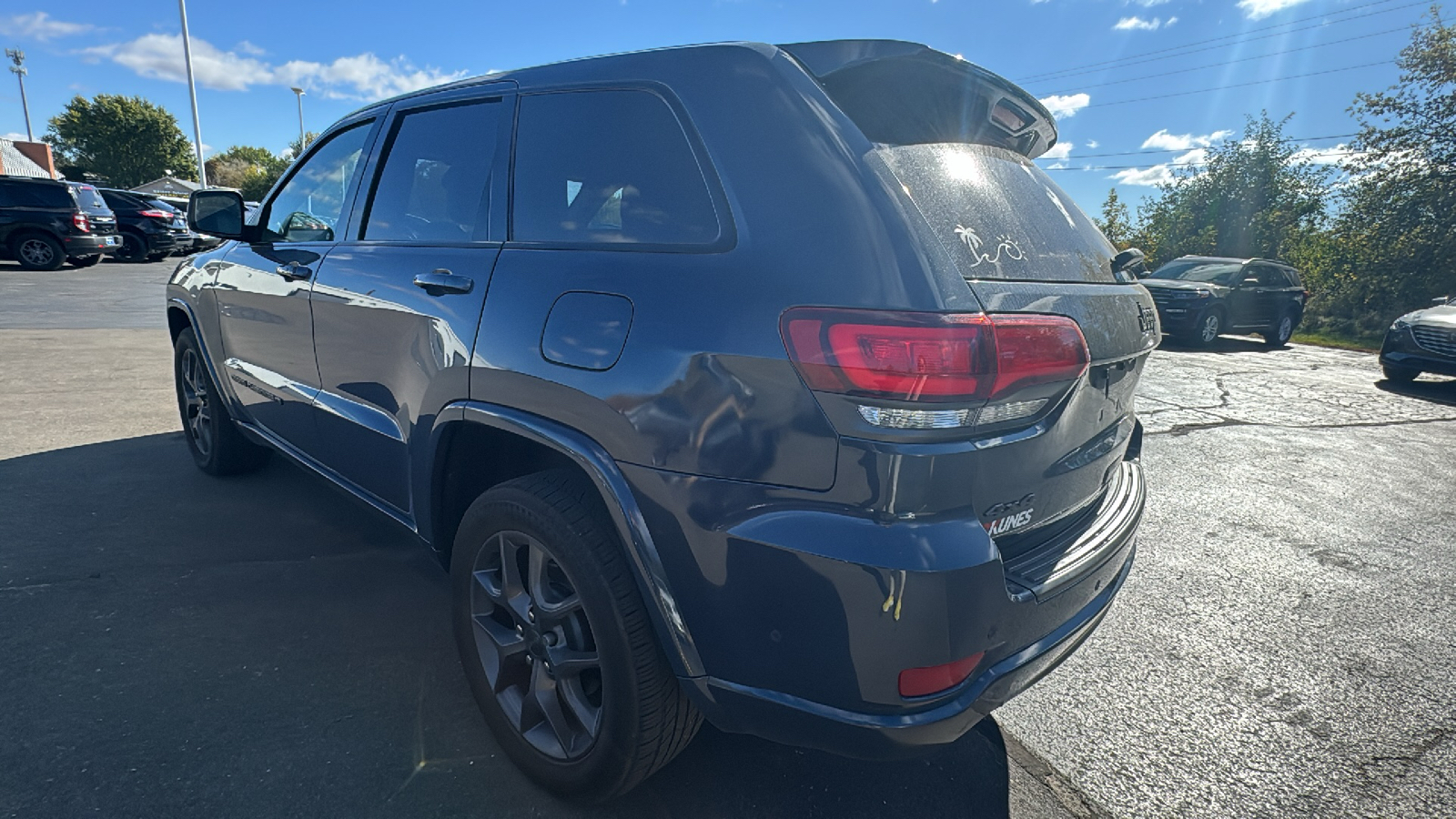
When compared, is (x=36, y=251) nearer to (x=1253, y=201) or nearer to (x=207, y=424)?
(x=207, y=424)

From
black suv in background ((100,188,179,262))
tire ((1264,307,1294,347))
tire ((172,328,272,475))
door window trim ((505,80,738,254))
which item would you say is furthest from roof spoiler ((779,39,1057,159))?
black suv in background ((100,188,179,262))

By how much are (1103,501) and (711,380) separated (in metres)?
1.26

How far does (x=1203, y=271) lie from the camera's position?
46.0 feet

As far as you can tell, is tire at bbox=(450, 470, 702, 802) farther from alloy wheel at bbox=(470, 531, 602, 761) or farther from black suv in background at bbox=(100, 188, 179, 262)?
black suv in background at bbox=(100, 188, 179, 262)

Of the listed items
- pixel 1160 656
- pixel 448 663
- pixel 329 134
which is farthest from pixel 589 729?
pixel 329 134

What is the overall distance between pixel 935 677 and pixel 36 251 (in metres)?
21.1

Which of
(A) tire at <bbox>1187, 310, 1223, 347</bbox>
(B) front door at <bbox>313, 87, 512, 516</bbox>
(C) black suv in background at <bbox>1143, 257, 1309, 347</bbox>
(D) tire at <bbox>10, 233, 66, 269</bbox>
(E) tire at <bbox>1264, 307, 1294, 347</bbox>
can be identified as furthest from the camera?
(D) tire at <bbox>10, 233, 66, 269</bbox>

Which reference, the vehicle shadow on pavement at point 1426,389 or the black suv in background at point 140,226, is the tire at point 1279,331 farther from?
the black suv in background at point 140,226

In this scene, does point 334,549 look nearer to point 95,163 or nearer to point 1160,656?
point 1160,656

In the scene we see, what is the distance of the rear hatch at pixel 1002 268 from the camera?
153 cm

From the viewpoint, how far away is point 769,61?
1738 mm

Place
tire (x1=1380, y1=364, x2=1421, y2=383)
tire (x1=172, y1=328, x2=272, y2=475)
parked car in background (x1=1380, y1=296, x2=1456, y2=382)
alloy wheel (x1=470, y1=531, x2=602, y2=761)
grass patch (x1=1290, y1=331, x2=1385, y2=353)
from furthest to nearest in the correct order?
grass patch (x1=1290, y1=331, x2=1385, y2=353) → tire (x1=1380, y1=364, x2=1421, y2=383) → parked car in background (x1=1380, y1=296, x2=1456, y2=382) → tire (x1=172, y1=328, x2=272, y2=475) → alloy wheel (x1=470, y1=531, x2=602, y2=761)

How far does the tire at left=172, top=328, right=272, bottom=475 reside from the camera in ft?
13.0

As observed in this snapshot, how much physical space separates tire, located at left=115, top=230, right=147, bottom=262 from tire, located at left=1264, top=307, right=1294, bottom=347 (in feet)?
86.4
